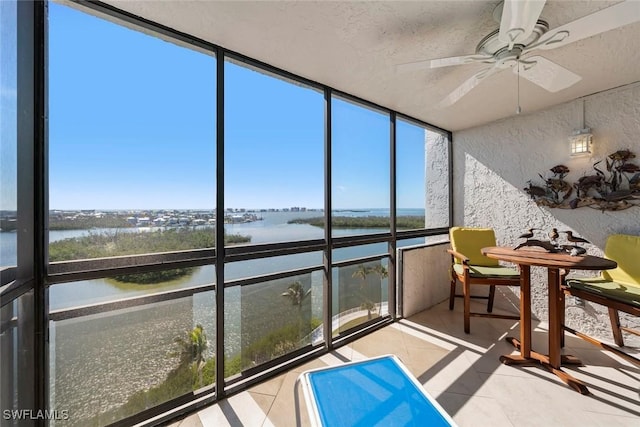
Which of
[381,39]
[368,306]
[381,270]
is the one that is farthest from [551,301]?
[381,39]

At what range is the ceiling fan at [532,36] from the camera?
1.16 meters

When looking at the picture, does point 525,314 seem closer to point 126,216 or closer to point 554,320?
point 554,320

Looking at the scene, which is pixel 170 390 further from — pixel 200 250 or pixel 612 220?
pixel 612 220

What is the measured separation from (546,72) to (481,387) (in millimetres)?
2268

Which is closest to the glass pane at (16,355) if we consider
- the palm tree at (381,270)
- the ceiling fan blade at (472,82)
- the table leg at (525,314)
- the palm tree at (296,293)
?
the palm tree at (296,293)

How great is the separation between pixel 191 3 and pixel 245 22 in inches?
11.7

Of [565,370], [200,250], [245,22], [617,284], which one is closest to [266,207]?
[200,250]

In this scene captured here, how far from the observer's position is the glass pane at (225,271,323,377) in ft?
6.51

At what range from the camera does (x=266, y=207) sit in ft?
7.34

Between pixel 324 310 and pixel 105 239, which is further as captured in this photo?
pixel 324 310

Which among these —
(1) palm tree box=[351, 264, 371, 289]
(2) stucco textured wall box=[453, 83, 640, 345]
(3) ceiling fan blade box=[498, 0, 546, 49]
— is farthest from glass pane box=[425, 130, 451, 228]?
(3) ceiling fan blade box=[498, 0, 546, 49]

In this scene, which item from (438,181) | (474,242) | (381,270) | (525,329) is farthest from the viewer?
(438,181)

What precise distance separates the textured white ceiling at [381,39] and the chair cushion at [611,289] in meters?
1.82

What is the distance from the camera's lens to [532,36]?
149 cm
